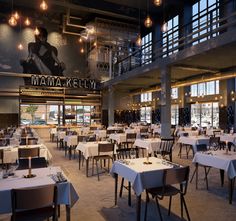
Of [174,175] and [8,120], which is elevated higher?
[8,120]

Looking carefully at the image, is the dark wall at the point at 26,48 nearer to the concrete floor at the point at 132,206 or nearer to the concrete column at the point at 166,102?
the concrete column at the point at 166,102

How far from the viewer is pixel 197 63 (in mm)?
9156

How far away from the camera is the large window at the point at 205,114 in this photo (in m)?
13.7

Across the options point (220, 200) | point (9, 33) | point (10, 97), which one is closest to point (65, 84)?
point (10, 97)

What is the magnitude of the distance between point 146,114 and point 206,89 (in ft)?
20.2

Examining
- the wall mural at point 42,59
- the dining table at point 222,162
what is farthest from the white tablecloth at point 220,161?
the wall mural at point 42,59

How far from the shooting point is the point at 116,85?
50.0ft

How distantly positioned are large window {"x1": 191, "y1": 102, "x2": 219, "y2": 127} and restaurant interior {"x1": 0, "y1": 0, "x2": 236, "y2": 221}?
60 millimetres

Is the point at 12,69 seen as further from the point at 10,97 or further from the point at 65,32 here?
the point at 65,32

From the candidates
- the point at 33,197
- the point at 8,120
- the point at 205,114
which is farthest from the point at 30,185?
the point at 8,120

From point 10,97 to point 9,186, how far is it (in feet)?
45.2

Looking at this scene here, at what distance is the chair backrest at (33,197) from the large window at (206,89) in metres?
12.6

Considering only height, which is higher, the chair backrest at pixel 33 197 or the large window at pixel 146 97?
the large window at pixel 146 97

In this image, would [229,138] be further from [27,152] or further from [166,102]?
[27,152]
